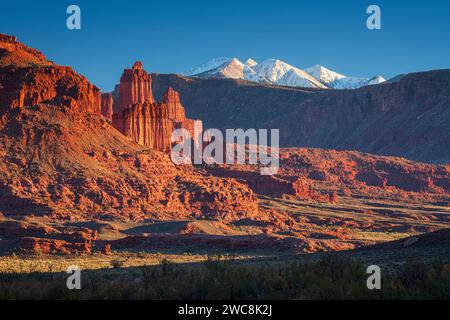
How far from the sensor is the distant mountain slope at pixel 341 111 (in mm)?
132875

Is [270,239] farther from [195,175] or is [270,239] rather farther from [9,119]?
[195,175]

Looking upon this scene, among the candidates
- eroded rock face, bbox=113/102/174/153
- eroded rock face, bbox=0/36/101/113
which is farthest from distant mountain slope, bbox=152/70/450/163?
eroded rock face, bbox=0/36/101/113

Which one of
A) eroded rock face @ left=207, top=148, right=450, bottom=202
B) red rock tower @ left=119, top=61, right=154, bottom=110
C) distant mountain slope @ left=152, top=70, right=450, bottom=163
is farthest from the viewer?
distant mountain slope @ left=152, top=70, right=450, bottom=163

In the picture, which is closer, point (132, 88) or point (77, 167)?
point (77, 167)

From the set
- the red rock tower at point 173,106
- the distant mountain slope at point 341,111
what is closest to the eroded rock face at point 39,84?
the red rock tower at point 173,106

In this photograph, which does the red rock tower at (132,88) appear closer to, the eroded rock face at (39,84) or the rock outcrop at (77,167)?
the rock outcrop at (77,167)

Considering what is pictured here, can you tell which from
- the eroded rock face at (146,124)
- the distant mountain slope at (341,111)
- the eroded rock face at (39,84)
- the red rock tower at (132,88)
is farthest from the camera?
the distant mountain slope at (341,111)

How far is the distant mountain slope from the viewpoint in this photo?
132875mm

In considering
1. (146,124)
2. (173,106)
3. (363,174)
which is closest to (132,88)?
(173,106)

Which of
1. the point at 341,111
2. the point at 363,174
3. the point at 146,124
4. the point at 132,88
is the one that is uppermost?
the point at 341,111

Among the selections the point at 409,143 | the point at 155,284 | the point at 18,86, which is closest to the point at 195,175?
the point at 18,86

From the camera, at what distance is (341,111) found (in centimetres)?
16075

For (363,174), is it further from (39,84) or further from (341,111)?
(39,84)

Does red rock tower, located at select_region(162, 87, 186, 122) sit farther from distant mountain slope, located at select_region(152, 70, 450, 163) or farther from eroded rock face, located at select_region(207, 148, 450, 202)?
distant mountain slope, located at select_region(152, 70, 450, 163)
